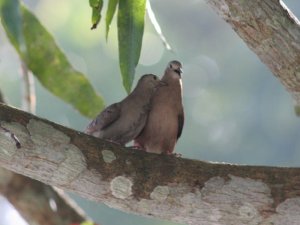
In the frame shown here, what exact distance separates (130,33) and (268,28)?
436mm

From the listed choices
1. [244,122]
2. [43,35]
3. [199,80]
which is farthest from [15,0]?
[244,122]

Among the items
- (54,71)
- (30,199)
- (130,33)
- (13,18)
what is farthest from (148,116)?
(30,199)

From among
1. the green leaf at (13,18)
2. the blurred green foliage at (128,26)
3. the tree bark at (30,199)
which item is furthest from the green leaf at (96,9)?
the tree bark at (30,199)

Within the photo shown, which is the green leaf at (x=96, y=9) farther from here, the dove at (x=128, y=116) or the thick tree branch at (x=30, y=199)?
the thick tree branch at (x=30, y=199)

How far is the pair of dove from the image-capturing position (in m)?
2.88

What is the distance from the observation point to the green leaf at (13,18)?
2508 mm

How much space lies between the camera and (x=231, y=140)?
11.6 meters

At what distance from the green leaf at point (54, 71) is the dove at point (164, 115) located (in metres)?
0.58

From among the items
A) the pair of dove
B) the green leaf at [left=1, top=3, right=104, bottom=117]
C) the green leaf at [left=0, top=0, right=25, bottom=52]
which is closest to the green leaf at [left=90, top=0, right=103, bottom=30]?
the pair of dove

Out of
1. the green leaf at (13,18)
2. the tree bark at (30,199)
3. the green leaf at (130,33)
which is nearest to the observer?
the green leaf at (13,18)

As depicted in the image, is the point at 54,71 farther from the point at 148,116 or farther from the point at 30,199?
the point at 148,116

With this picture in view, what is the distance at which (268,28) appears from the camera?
2.63 metres

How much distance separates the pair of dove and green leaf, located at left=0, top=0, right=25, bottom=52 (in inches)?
16.1

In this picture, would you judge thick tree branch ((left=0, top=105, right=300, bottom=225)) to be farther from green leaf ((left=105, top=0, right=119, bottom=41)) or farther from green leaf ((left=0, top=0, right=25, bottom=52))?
green leaf ((left=105, top=0, right=119, bottom=41))
